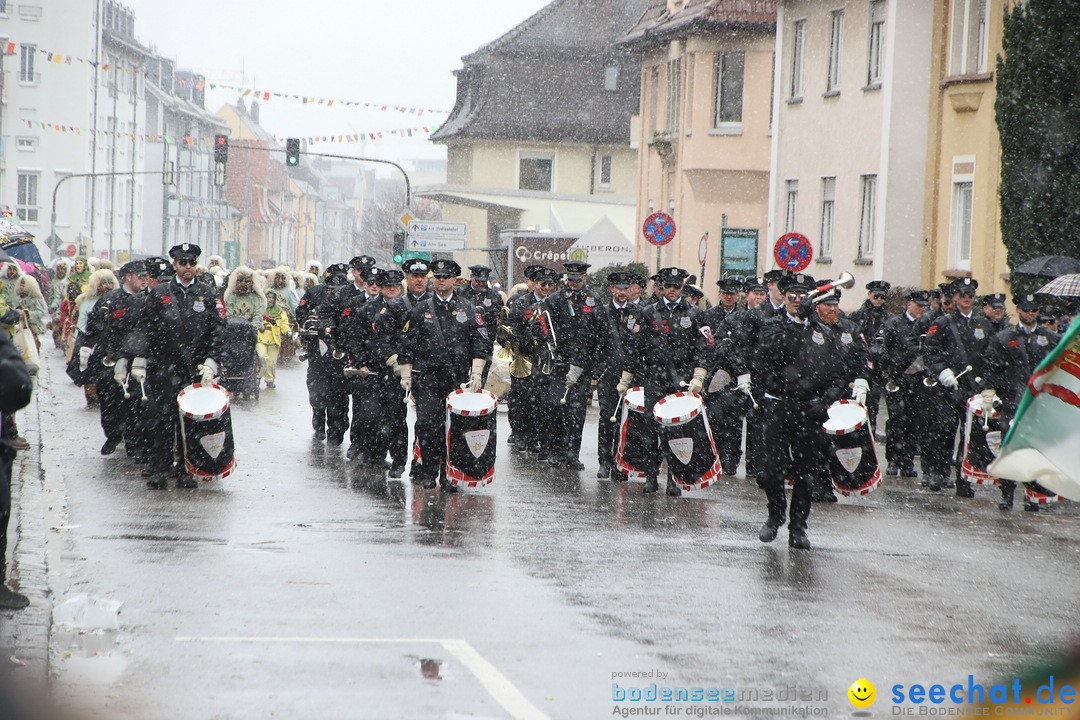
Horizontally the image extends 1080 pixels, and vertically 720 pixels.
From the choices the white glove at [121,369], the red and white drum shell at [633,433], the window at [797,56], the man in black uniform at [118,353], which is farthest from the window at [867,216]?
the white glove at [121,369]

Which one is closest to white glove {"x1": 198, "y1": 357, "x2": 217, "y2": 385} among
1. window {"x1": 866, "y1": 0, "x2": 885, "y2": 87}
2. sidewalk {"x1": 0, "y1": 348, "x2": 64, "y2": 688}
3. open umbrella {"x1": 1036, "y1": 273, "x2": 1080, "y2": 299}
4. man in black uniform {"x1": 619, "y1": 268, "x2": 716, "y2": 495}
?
sidewalk {"x1": 0, "y1": 348, "x2": 64, "y2": 688}

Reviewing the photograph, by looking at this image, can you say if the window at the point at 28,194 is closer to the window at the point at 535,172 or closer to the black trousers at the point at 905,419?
the window at the point at 535,172

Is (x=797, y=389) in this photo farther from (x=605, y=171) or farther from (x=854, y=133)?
(x=605, y=171)

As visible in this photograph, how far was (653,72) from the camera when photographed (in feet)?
145

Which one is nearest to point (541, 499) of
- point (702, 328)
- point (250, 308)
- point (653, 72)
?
point (702, 328)

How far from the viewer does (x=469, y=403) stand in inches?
520

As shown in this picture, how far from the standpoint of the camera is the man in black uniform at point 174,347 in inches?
509

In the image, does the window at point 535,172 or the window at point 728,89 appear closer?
the window at point 728,89

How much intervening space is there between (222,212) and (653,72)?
7019 cm

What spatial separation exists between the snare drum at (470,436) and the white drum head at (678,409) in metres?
1.43

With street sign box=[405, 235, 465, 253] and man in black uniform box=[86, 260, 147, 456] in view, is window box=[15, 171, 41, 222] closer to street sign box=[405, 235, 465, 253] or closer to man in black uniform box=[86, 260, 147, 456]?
street sign box=[405, 235, 465, 253]

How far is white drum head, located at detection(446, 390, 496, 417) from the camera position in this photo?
43.2 feet

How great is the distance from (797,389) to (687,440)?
278cm

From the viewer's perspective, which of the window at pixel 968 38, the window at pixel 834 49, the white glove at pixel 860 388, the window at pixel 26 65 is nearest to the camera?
the white glove at pixel 860 388
